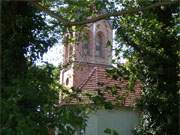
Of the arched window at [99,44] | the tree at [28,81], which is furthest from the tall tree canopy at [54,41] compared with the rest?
the arched window at [99,44]

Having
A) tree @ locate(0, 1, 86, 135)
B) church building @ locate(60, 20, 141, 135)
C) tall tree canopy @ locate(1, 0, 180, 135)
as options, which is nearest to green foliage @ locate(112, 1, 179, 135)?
tall tree canopy @ locate(1, 0, 180, 135)

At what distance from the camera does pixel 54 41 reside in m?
11.9

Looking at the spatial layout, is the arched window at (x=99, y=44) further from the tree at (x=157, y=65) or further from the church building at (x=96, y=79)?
the tree at (x=157, y=65)

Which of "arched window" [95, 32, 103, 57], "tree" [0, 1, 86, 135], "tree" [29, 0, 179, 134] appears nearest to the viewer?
"tree" [0, 1, 86, 135]

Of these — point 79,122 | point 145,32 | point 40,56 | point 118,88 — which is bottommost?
point 79,122

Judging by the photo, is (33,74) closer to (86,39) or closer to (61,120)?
(61,120)

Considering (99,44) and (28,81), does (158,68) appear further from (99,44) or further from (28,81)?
(99,44)

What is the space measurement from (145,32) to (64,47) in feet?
11.2

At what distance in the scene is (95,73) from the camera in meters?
26.9

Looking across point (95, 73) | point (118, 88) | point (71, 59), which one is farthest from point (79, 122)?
point (95, 73)

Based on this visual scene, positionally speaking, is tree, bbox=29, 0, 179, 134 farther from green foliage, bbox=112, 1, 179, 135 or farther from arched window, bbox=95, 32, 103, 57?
arched window, bbox=95, 32, 103, 57

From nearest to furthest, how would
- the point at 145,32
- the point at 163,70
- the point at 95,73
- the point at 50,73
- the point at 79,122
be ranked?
the point at 79,122 < the point at 50,73 < the point at 145,32 < the point at 163,70 < the point at 95,73

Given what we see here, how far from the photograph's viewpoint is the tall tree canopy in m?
9.23

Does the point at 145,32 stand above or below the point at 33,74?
above
